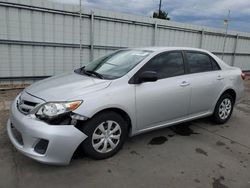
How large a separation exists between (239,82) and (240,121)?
884mm

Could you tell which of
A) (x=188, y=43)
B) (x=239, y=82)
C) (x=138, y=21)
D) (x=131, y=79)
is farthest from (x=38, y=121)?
(x=188, y=43)

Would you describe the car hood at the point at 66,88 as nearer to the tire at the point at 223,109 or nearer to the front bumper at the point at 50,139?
the front bumper at the point at 50,139

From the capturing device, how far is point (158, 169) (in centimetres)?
269

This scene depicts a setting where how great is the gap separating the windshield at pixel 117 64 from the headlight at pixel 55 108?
0.75 metres

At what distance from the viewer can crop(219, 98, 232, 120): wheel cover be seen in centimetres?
425

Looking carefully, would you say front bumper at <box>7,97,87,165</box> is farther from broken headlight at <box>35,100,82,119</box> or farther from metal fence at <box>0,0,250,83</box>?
metal fence at <box>0,0,250,83</box>

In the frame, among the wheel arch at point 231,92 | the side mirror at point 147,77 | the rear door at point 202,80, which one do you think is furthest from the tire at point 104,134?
the wheel arch at point 231,92

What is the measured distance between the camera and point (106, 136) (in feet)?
9.16

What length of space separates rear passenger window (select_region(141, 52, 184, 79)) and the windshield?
0.16 meters

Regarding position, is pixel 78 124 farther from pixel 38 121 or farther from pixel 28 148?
pixel 28 148

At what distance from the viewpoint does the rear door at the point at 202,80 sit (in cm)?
366

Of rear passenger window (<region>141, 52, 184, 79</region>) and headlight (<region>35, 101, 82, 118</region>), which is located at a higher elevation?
rear passenger window (<region>141, 52, 184, 79</region>)

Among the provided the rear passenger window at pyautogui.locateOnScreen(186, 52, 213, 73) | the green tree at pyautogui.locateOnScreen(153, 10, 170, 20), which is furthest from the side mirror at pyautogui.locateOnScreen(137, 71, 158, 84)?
the green tree at pyautogui.locateOnScreen(153, 10, 170, 20)

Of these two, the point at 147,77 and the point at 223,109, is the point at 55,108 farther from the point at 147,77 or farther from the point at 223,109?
the point at 223,109
